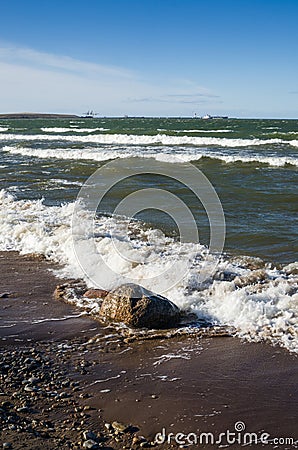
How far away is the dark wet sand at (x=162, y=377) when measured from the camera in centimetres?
359

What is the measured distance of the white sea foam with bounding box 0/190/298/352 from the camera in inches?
214

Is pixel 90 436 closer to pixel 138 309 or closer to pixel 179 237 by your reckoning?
pixel 138 309

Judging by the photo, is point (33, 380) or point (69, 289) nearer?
point (33, 380)

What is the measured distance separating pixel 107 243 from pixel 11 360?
3987 millimetres

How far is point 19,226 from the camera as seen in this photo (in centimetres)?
934

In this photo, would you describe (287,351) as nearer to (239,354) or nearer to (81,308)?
(239,354)

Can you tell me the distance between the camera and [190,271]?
7004 millimetres

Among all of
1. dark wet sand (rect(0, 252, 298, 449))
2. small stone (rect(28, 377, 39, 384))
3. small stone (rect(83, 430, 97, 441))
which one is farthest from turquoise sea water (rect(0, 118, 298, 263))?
small stone (rect(83, 430, 97, 441))

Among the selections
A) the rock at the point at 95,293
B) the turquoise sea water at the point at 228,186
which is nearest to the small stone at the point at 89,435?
the rock at the point at 95,293

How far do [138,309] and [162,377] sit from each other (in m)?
1.19

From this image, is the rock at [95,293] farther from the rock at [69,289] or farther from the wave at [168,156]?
the wave at [168,156]

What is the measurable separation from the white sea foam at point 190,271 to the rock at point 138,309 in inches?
15.8

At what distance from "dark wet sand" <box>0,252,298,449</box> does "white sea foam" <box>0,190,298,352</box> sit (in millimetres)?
532

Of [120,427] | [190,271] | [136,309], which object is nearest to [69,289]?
[136,309]
